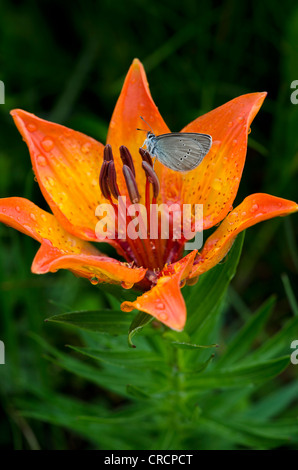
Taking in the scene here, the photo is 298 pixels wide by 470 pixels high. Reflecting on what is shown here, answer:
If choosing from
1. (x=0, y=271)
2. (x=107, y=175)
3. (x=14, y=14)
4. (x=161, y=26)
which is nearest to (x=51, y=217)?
(x=107, y=175)

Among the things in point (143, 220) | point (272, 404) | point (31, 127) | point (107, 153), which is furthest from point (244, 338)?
point (31, 127)

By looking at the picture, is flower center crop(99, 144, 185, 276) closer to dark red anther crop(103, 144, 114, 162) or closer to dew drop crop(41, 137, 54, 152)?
dark red anther crop(103, 144, 114, 162)

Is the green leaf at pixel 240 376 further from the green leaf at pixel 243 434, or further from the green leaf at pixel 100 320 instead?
the green leaf at pixel 100 320

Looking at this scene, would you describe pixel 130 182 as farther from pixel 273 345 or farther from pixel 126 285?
pixel 273 345

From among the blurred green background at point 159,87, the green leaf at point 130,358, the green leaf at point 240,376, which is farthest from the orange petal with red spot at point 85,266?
the blurred green background at point 159,87

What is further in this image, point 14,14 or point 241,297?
point 14,14

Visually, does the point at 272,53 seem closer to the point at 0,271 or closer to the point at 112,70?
the point at 112,70
